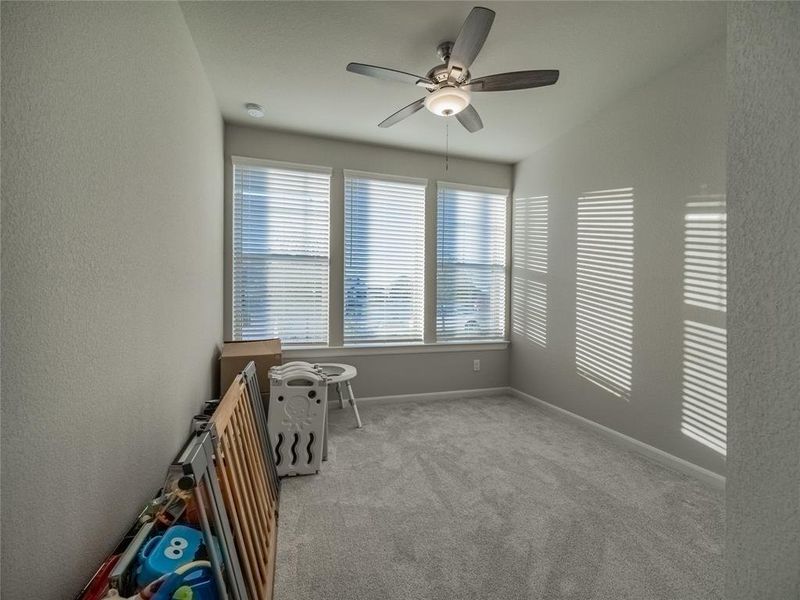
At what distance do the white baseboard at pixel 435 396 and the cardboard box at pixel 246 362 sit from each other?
95 cm

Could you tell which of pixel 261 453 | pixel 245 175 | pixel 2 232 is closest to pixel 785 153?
pixel 2 232

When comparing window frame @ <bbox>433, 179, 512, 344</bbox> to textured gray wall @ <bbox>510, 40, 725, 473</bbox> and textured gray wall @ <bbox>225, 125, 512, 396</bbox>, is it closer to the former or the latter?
textured gray wall @ <bbox>225, 125, 512, 396</bbox>

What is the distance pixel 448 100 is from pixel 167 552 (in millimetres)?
2437

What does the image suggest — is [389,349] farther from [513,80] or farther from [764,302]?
[764,302]

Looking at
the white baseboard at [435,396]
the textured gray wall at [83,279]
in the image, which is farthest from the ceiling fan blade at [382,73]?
the white baseboard at [435,396]

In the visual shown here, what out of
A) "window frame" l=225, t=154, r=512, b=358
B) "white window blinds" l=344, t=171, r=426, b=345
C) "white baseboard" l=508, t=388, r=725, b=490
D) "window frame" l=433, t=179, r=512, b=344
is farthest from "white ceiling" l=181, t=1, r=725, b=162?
"white baseboard" l=508, t=388, r=725, b=490

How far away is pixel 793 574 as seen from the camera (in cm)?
63

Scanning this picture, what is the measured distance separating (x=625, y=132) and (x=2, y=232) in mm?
3436

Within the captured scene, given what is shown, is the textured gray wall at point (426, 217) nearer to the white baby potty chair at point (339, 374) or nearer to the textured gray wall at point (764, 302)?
the white baby potty chair at point (339, 374)

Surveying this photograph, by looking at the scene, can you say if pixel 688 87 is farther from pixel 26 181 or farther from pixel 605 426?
pixel 26 181

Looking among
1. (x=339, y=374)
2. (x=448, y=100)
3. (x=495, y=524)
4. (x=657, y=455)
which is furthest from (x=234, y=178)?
(x=657, y=455)

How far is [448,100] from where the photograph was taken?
214 centimetres

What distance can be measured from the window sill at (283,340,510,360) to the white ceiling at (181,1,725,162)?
2.09m

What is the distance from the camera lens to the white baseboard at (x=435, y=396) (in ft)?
12.0
